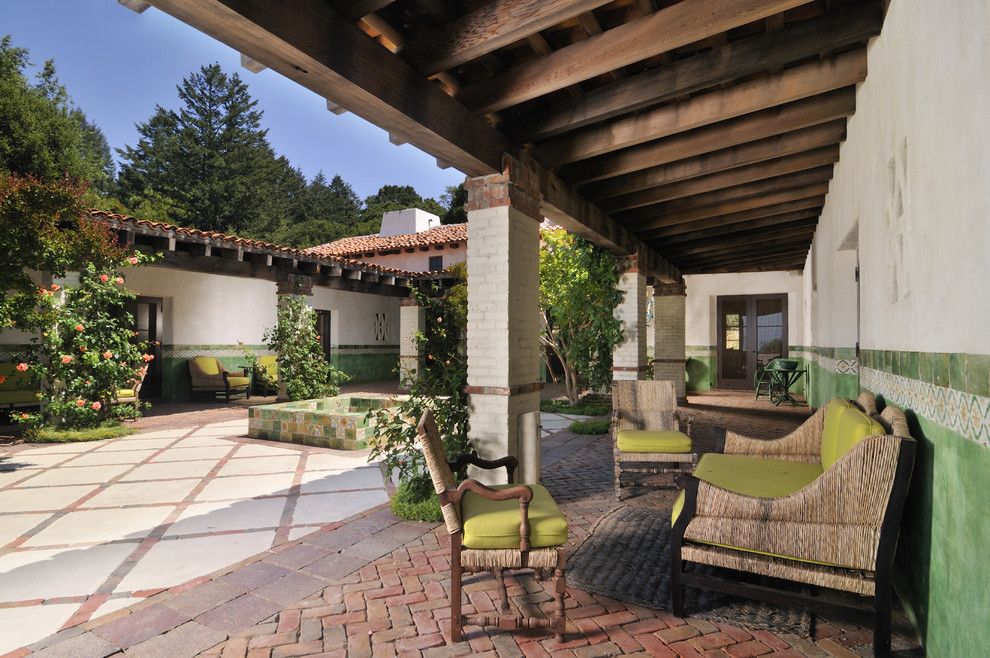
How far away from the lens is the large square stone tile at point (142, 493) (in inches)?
170

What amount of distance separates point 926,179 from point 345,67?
Result: 268 cm

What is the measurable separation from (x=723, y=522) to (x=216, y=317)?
11.4 meters

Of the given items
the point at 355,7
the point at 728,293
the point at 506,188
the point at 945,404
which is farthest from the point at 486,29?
the point at 728,293

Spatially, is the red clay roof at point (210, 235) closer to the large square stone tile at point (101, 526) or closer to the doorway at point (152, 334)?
the doorway at point (152, 334)

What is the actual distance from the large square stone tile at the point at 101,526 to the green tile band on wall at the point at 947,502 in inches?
168

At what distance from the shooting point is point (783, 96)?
3.71m

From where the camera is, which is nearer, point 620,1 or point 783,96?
point 620,1

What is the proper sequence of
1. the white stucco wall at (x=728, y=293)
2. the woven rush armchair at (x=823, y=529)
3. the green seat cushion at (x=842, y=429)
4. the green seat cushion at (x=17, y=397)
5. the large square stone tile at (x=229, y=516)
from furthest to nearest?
the white stucco wall at (x=728, y=293), the green seat cushion at (x=17, y=397), the large square stone tile at (x=229, y=516), the green seat cushion at (x=842, y=429), the woven rush armchair at (x=823, y=529)

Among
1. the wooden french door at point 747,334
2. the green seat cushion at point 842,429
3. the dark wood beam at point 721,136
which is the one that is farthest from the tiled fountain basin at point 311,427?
the wooden french door at point 747,334

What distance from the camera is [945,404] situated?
2.02 metres

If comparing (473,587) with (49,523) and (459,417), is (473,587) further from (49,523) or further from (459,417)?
(49,523)

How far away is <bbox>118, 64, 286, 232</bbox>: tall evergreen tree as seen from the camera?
79.7 ft

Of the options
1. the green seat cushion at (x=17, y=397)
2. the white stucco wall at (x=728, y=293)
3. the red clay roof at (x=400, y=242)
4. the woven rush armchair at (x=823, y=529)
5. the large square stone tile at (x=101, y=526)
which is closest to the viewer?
the woven rush armchair at (x=823, y=529)

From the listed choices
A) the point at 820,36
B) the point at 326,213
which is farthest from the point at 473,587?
the point at 326,213
